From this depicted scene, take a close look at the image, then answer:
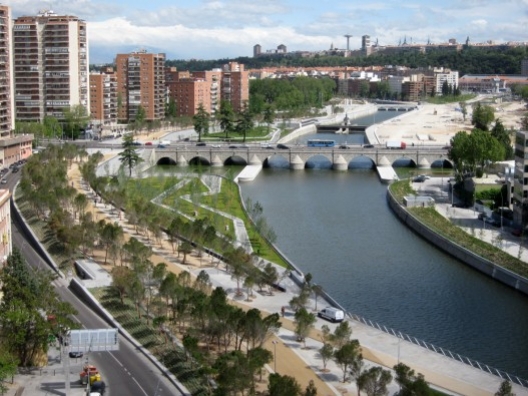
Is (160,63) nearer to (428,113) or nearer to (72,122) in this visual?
(72,122)

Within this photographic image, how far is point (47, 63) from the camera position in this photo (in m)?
48.0

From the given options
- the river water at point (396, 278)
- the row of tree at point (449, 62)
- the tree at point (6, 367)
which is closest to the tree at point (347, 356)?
the river water at point (396, 278)

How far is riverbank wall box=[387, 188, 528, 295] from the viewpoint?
765 inches

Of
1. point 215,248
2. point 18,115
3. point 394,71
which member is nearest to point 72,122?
point 18,115

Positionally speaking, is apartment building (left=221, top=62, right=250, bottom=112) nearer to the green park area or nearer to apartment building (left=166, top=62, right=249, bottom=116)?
apartment building (left=166, top=62, right=249, bottom=116)

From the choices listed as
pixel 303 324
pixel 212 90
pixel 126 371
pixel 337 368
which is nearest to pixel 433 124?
pixel 212 90

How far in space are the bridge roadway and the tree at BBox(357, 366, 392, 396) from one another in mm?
28542

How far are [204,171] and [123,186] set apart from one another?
8586 millimetres

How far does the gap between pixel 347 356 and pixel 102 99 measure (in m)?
43.5

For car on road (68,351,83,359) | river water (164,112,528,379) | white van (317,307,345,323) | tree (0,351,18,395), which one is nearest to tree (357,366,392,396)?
river water (164,112,528,379)

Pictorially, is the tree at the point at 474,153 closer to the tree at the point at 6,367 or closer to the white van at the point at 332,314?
the white van at the point at 332,314

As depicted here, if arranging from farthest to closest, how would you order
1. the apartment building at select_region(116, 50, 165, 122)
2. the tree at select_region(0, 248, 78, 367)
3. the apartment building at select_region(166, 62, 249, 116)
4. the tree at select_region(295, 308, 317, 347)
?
the apartment building at select_region(166, 62, 249, 116) → the apartment building at select_region(116, 50, 165, 122) → the tree at select_region(295, 308, 317, 347) → the tree at select_region(0, 248, 78, 367)

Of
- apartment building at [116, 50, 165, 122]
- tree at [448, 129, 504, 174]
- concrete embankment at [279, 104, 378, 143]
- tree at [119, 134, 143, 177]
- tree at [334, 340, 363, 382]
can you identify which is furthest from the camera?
concrete embankment at [279, 104, 378, 143]

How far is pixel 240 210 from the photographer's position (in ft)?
90.1
